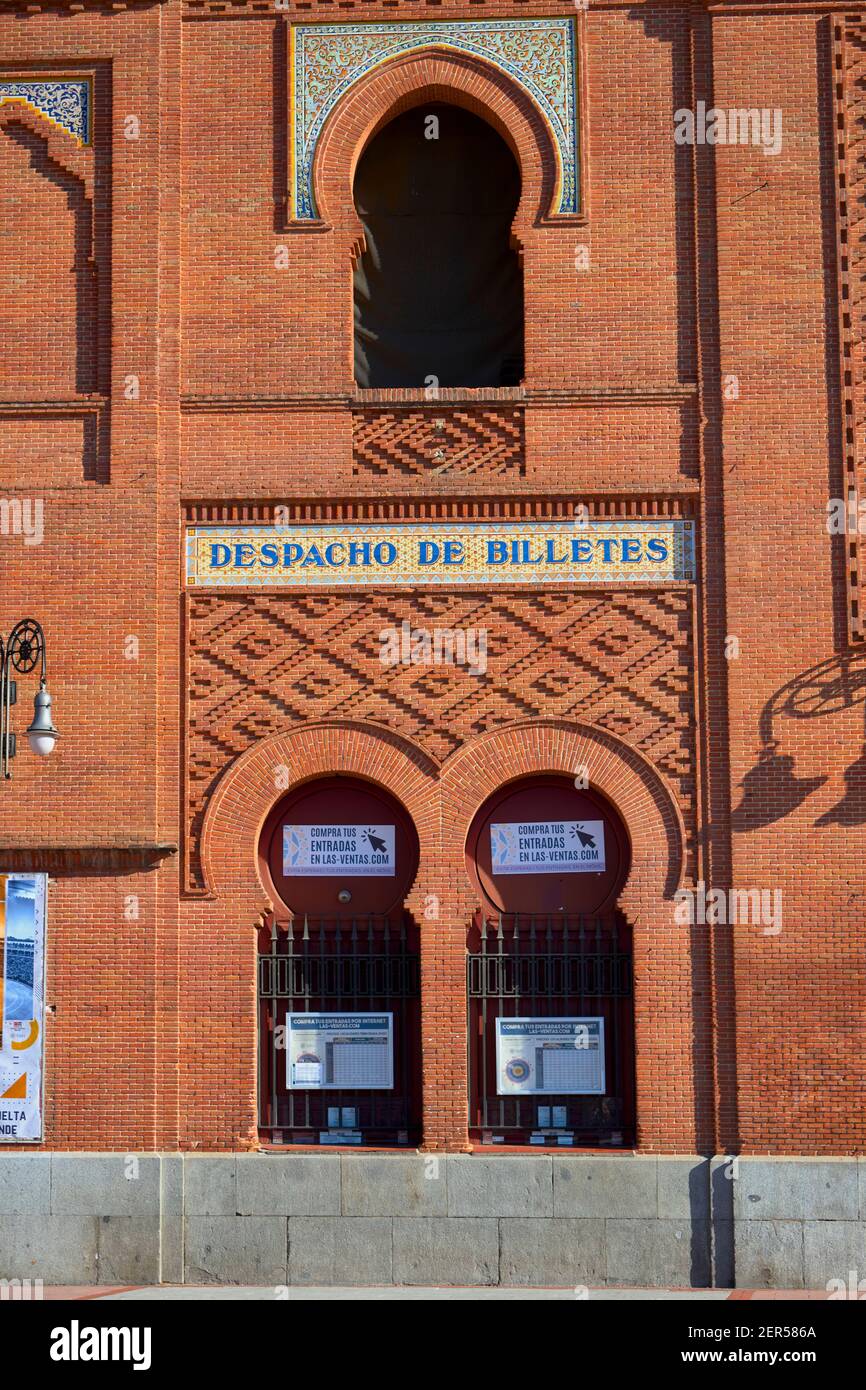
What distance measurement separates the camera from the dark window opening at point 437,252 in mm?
15359

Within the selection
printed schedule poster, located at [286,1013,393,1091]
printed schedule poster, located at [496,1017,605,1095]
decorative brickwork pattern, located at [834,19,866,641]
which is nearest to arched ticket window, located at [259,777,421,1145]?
printed schedule poster, located at [286,1013,393,1091]

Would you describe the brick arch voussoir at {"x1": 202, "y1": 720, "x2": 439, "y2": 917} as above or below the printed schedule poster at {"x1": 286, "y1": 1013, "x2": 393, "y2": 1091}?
above

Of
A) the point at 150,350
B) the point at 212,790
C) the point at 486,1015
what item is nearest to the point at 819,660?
the point at 486,1015

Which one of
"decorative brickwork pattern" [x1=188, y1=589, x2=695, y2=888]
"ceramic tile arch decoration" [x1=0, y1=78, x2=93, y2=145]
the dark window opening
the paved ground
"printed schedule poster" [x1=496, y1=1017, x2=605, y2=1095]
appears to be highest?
"ceramic tile arch decoration" [x1=0, y1=78, x2=93, y2=145]

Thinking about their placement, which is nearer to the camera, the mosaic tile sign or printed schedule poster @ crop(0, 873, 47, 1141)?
printed schedule poster @ crop(0, 873, 47, 1141)

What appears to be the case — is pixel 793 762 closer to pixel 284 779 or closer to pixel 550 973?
pixel 550 973

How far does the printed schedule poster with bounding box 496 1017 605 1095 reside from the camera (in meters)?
13.8

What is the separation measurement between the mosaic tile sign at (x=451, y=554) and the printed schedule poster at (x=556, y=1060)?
3619mm

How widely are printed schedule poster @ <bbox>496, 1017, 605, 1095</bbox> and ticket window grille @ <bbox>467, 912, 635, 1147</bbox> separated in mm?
59

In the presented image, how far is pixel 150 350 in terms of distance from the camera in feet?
47.1

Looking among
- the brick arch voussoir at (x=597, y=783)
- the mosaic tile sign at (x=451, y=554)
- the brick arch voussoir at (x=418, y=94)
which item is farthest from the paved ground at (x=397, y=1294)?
the brick arch voussoir at (x=418, y=94)

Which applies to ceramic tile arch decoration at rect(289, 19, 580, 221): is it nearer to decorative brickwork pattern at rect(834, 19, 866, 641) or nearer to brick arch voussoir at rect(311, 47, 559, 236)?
brick arch voussoir at rect(311, 47, 559, 236)

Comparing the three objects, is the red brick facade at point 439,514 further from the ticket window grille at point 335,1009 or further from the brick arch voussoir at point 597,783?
the ticket window grille at point 335,1009

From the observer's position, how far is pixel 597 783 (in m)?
13.8
